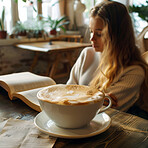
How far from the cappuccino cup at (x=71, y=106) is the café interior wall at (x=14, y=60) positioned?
114 inches

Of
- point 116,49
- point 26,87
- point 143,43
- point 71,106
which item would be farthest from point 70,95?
point 143,43

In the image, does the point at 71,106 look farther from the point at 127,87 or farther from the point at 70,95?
the point at 127,87

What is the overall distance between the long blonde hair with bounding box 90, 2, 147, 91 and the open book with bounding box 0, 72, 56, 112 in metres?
0.36

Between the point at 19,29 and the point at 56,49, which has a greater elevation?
the point at 19,29

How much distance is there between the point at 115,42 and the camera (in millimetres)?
1169

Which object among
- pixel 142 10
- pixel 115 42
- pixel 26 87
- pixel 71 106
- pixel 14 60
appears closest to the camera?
pixel 71 106

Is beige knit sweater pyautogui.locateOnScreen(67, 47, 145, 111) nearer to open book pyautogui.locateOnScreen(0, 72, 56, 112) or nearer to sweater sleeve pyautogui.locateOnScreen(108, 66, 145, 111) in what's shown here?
sweater sleeve pyautogui.locateOnScreen(108, 66, 145, 111)

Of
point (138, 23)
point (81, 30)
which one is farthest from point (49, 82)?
point (81, 30)

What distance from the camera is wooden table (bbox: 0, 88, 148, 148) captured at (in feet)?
1.63

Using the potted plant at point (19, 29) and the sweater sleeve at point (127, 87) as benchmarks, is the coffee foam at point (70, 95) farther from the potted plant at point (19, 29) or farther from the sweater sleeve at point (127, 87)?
the potted plant at point (19, 29)

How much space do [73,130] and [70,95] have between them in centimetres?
9

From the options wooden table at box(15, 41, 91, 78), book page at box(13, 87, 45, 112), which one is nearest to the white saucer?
book page at box(13, 87, 45, 112)

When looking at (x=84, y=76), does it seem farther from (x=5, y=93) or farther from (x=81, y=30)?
(x=81, y=30)

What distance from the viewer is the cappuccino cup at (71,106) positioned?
0.48 meters
